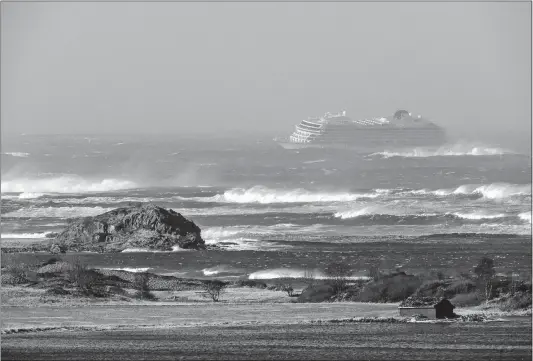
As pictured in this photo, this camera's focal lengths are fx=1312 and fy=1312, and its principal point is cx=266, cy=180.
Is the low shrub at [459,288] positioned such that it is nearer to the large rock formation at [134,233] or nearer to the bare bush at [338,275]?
the bare bush at [338,275]

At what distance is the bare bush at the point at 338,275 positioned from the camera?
31812 millimetres

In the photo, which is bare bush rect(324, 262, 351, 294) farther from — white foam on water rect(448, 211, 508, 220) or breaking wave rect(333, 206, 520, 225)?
white foam on water rect(448, 211, 508, 220)

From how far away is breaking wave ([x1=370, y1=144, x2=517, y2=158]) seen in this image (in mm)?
60469

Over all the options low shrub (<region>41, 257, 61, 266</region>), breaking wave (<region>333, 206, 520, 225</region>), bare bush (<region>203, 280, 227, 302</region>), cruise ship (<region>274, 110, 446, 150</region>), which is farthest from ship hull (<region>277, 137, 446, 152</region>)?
bare bush (<region>203, 280, 227, 302</region>)

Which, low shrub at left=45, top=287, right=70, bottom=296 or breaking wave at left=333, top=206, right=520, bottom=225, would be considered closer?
low shrub at left=45, top=287, right=70, bottom=296

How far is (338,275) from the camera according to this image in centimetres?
3344

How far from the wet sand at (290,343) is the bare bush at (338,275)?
3353mm

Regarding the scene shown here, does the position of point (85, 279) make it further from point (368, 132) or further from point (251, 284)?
point (368, 132)

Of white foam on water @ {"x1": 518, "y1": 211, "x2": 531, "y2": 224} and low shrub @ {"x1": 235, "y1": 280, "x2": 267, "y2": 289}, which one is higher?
white foam on water @ {"x1": 518, "y1": 211, "x2": 531, "y2": 224}

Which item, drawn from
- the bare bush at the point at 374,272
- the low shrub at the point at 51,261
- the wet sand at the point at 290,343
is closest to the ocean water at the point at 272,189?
the bare bush at the point at 374,272

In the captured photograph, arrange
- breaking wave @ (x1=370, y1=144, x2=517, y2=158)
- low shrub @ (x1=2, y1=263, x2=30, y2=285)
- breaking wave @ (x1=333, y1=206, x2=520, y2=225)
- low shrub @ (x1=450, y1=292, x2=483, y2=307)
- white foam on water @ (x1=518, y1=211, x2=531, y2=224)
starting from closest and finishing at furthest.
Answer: low shrub @ (x1=450, y1=292, x2=483, y2=307), low shrub @ (x1=2, y1=263, x2=30, y2=285), white foam on water @ (x1=518, y1=211, x2=531, y2=224), breaking wave @ (x1=333, y1=206, x2=520, y2=225), breaking wave @ (x1=370, y1=144, x2=517, y2=158)

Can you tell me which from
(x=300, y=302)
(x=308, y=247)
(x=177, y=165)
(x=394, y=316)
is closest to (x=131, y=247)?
(x=308, y=247)

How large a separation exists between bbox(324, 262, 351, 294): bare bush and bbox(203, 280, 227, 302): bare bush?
266 cm

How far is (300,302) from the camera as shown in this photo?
31.0 metres
